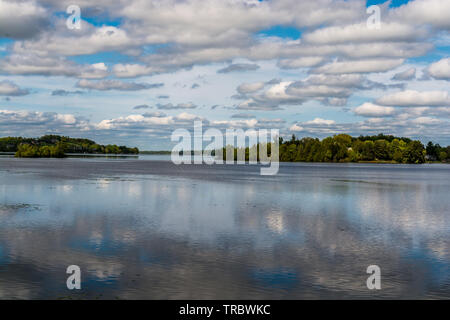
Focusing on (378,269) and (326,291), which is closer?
(326,291)

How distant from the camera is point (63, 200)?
34.7m

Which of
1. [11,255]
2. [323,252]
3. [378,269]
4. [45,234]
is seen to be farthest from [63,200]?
[378,269]

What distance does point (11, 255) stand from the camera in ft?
53.8

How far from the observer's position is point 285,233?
72.6 feet

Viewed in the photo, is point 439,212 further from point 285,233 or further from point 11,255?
point 11,255

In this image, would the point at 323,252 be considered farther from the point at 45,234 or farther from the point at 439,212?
the point at 439,212
